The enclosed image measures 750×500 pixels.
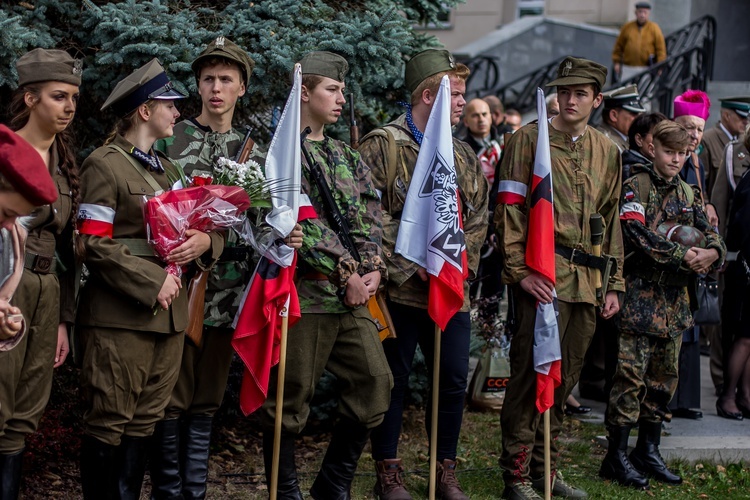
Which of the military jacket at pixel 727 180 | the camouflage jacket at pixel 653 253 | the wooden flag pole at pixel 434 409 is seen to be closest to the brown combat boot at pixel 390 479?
the wooden flag pole at pixel 434 409

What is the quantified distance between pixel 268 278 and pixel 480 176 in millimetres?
1663

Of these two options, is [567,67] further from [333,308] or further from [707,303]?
[707,303]

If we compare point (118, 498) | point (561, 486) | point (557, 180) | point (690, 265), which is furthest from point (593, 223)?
point (118, 498)

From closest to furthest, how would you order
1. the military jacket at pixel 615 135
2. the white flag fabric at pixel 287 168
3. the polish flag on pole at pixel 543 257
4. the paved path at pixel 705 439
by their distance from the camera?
the white flag fabric at pixel 287 168
the polish flag on pole at pixel 543 257
the paved path at pixel 705 439
the military jacket at pixel 615 135

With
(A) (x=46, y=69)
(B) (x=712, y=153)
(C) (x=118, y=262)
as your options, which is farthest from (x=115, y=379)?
(B) (x=712, y=153)

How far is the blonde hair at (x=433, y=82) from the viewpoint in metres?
6.21

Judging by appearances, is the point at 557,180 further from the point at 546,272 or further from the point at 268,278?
the point at 268,278

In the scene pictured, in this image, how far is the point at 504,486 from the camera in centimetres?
660

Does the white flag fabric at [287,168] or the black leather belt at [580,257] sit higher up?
the white flag fabric at [287,168]

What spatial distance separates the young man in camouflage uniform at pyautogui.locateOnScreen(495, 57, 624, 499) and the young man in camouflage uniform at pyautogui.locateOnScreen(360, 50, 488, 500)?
10.9 inches

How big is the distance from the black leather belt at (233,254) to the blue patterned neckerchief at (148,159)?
2.06ft

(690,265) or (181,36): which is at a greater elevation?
(181,36)

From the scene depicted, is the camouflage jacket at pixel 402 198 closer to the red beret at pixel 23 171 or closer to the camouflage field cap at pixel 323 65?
the camouflage field cap at pixel 323 65

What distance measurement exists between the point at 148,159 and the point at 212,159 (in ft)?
1.68
